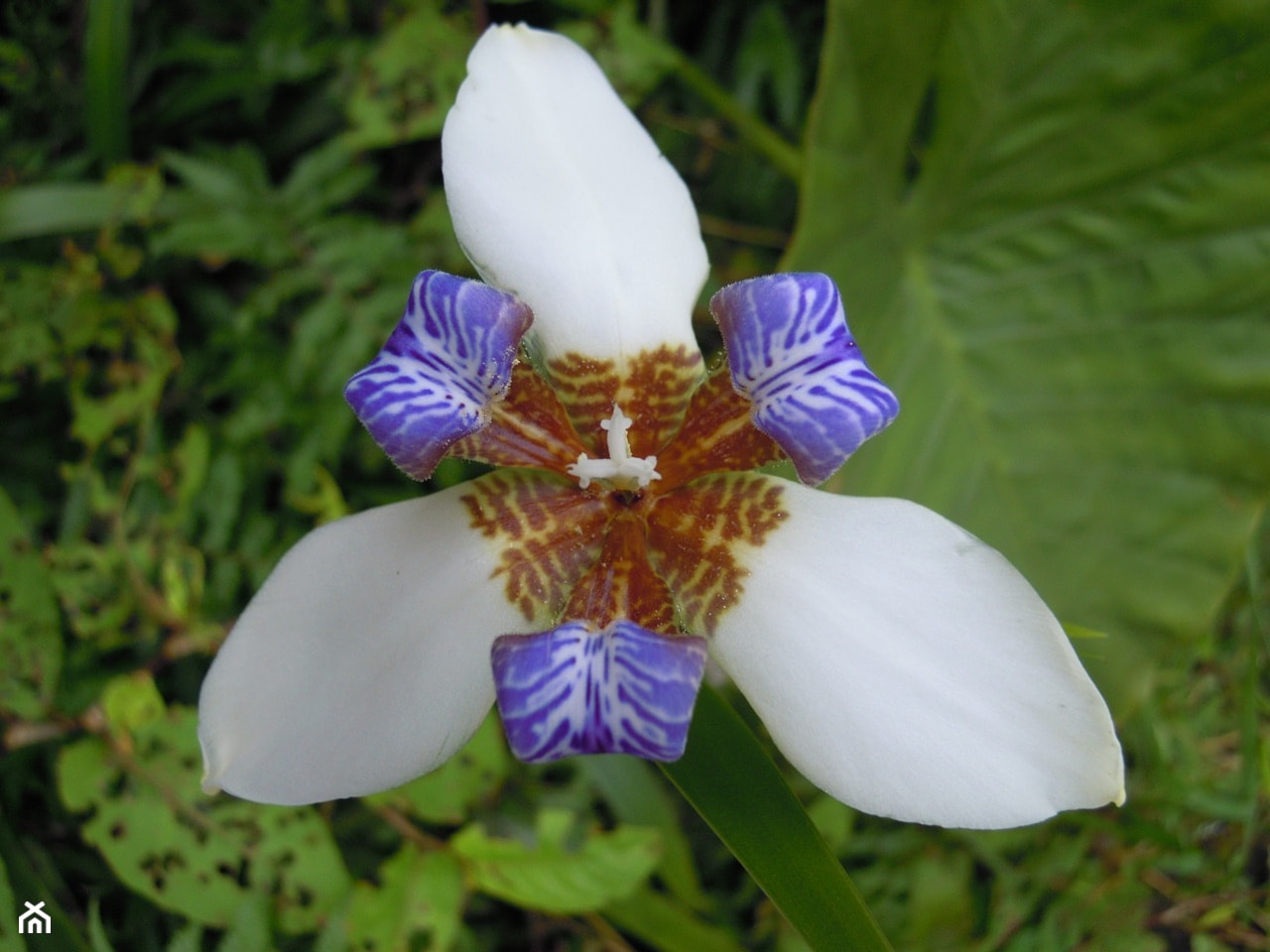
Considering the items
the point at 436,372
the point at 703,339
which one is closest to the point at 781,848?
the point at 436,372

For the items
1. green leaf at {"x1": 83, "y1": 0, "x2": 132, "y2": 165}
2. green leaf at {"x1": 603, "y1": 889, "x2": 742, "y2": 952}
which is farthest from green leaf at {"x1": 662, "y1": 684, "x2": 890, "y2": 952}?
green leaf at {"x1": 83, "y1": 0, "x2": 132, "y2": 165}

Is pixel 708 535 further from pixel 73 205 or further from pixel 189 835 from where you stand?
pixel 73 205

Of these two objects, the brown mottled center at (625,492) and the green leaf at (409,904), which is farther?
the green leaf at (409,904)

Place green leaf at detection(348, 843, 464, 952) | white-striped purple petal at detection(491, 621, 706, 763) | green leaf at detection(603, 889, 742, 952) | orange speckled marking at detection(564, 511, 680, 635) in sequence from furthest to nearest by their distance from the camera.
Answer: green leaf at detection(603, 889, 742, 952), green leaf at detection(348, 843, 464, 952), orange speckled marking at detection(564, 511, 680, 635), white-striped purple petal at detection(491, 621, 706, 763)

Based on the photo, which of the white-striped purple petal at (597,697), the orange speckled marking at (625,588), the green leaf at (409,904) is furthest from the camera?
the green leaf at (409,904)

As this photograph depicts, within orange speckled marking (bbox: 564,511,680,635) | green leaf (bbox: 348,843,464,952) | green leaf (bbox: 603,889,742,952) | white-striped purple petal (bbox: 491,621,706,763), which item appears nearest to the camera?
white-striped purple petal (bbox: 491,621,706,763)

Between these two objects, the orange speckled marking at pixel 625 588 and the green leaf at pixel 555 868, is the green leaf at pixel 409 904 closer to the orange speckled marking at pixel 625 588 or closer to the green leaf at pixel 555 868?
the green leaf at pixel 555 868

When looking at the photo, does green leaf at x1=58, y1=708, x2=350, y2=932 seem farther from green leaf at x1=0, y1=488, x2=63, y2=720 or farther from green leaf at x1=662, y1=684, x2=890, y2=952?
green leaf at x1=662, y1=684, x2=890, y2=952

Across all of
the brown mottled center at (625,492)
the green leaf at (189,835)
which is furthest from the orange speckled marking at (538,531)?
the green leaf at (189,835)

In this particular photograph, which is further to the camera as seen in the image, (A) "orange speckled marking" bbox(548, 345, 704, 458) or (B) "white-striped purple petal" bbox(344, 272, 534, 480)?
(A) "orange speckled marking" bbox(548, 345, 704, 458)
